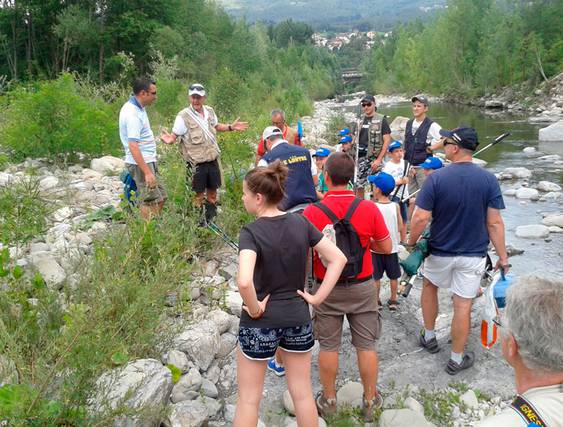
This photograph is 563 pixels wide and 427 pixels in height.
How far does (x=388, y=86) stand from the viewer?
76.8 meters

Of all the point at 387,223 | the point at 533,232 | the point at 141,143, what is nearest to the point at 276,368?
the point at 387,223

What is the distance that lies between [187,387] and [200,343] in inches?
17.2

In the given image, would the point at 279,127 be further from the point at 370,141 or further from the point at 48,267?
the point at 48,267

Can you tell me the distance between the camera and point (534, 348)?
161 cm

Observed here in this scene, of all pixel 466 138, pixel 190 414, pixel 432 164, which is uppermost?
pixel 466 138

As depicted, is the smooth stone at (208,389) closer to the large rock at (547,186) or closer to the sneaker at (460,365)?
the sneaker at (460,365)

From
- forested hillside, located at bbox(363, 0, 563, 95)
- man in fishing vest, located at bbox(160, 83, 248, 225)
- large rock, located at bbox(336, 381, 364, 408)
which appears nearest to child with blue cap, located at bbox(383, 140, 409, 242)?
man in fishing vest, located at bbox(160, 83, 248, 225)

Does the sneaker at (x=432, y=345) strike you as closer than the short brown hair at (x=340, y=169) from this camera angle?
No

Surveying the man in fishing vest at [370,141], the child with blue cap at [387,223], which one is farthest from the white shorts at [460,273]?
the man in fishing vest at [370,141]

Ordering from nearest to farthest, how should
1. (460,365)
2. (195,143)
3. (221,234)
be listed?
(460,365), (195,143), (221,234)

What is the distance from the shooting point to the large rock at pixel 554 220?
8789 millimetres

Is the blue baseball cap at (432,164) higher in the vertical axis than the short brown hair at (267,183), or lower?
lower

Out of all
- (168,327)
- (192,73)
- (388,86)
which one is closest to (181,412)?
(168,327)

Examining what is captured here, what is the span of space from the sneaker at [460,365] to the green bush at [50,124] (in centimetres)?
693
